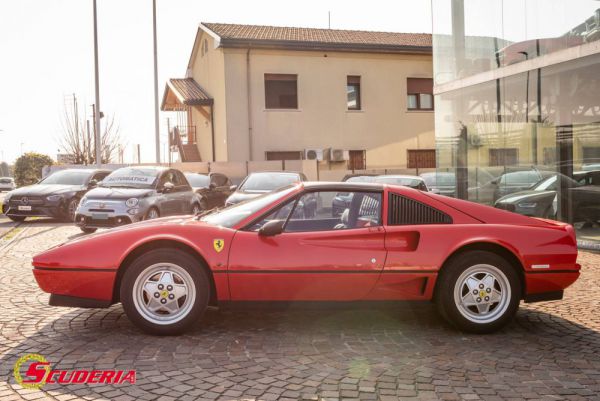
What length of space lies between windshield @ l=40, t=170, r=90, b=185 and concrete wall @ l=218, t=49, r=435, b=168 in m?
9.43

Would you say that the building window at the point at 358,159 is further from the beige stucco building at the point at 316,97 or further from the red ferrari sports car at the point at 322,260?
the red ferrari sports car at the point at 322,260

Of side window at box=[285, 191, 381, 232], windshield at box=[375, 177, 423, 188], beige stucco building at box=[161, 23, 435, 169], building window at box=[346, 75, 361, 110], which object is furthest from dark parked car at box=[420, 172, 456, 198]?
building window at box=[346, 75, 361, 110]

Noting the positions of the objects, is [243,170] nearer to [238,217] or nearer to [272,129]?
[272,129]

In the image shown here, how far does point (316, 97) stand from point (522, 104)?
1587cm

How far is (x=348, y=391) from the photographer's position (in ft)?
12.2

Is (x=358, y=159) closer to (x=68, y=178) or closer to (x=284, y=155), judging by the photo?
(x=284, y=155)

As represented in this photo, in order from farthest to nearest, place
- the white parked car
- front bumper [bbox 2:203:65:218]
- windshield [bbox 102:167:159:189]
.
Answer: the white parked car, front bumper [bbox 2:203:65:218], windshield [bbox 102:167:159:189]

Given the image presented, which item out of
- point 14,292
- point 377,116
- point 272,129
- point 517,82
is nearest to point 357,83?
point 377,116

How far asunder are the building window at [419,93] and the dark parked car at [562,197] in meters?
16.9

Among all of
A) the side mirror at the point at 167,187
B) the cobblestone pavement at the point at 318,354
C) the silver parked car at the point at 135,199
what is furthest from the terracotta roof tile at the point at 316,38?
the cobblestone pavement at the point at 318,354

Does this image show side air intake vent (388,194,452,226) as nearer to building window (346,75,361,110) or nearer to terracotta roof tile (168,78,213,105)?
building window (346,75,361,110)

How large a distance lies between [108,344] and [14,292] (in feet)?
8.62

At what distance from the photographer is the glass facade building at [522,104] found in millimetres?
10648

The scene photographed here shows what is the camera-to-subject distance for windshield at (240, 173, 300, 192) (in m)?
13.5
